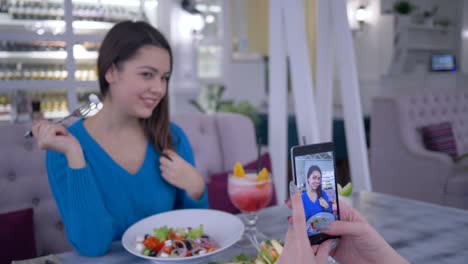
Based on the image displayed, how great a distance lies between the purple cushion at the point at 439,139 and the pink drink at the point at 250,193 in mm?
2795

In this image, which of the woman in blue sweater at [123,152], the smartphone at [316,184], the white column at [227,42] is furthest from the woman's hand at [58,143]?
the white column at [227,42]

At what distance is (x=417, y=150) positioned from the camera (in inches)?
138

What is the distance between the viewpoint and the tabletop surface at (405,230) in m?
Result: 1.03

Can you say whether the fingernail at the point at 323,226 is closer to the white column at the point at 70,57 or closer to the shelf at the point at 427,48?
the white column at the point at 70,57

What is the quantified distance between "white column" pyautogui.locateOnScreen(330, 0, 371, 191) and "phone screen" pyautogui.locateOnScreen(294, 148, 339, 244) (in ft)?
3.54

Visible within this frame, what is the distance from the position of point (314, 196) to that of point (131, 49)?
0.77m

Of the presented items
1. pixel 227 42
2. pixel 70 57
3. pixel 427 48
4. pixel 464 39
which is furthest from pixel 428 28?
pixel 70 57

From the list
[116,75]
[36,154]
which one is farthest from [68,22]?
[116,75]

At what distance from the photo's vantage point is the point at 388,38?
21.4 ft

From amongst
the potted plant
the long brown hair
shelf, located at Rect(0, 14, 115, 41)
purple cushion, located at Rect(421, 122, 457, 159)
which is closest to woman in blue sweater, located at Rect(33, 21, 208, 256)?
the long brown hair

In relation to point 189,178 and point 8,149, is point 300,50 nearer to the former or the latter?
point 189,178

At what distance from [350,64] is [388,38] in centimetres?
516

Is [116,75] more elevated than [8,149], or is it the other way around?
[116,75]

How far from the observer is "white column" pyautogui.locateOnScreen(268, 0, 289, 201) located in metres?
1.71
